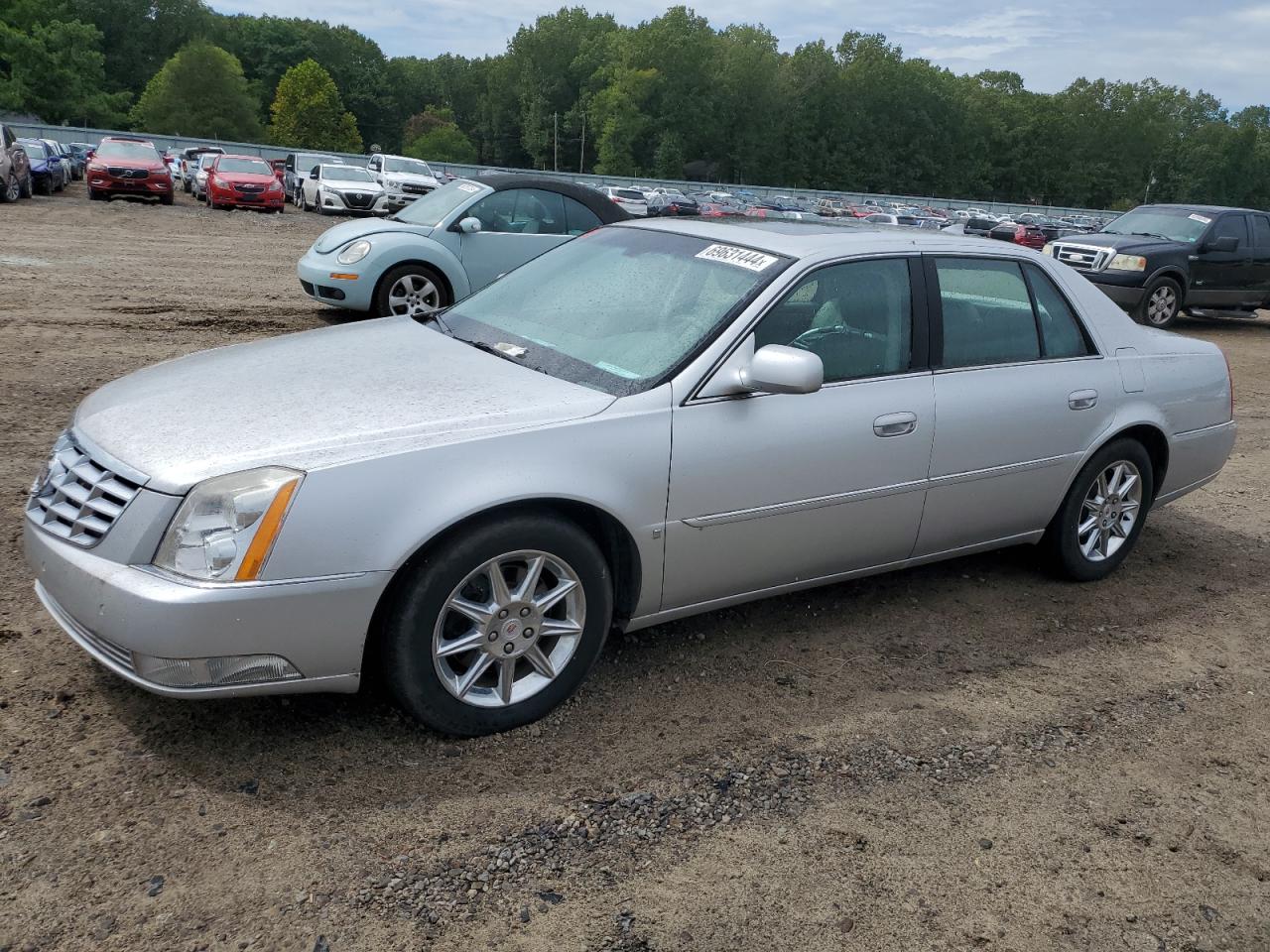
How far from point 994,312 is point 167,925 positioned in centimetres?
380

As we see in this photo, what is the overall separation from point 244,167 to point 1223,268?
77.4 ft

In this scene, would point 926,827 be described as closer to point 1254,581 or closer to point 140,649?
point 140,649

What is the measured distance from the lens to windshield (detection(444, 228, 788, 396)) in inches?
149

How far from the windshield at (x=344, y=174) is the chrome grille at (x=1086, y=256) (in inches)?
857

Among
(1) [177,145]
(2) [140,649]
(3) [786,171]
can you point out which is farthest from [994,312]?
(3) [786,171]

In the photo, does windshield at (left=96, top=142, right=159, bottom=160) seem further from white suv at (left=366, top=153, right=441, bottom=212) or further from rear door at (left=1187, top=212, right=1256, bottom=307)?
rear door at (left=1187, top=212, right=1256, bottom=307)

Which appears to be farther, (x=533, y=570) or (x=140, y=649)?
(x=533, y=570)

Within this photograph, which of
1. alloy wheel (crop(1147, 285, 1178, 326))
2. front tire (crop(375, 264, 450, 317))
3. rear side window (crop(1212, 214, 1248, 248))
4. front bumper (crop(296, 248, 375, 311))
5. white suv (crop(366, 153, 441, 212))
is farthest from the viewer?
white suv (crop(366, 153, 441, 212))

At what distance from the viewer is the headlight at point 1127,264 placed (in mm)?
14602

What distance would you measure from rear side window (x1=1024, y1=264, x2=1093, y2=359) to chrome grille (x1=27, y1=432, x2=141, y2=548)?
3728 millimetres

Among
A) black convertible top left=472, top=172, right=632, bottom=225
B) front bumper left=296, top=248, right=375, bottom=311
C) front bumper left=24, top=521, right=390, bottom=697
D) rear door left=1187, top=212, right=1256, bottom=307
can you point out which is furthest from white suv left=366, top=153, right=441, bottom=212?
front bumper left=24, top=521, right=390, bottom=697

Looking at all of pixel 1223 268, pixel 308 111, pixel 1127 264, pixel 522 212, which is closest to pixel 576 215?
pixel 522 212

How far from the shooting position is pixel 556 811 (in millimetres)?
3053

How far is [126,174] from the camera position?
25984mm
